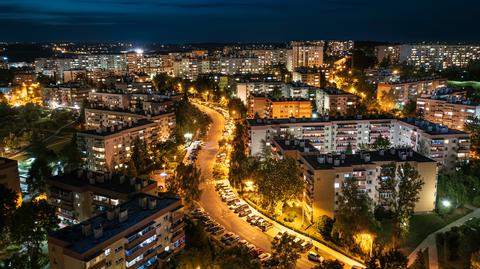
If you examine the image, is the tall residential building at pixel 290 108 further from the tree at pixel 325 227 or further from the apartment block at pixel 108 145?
the tree at pixel 325 227

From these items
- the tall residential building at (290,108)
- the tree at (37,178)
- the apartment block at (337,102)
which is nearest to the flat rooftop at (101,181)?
the tree at (37,178)

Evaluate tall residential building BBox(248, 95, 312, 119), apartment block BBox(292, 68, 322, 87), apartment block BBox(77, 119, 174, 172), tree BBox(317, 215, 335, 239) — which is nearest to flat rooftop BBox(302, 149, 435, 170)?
tree BBox(317, 215, 335, 239)

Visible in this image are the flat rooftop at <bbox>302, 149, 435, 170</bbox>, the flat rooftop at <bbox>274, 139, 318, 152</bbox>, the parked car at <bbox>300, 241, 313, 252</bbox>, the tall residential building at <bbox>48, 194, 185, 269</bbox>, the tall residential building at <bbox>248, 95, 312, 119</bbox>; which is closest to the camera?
the tall residential building at <bbox>48, 194, 185, 269</bbox>

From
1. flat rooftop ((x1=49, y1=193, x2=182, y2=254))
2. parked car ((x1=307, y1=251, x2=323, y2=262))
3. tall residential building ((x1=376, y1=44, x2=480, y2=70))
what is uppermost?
tall residential building ((x1=376, y1=44, x2=480, y2=70))

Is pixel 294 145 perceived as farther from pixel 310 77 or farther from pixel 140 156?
pixel 310 77

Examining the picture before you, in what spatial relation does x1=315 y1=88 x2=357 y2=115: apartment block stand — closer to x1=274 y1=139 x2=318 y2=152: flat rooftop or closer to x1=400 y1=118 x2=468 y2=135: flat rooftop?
x1=400 y1=118 x2=468 y2=135: flat rooftop
